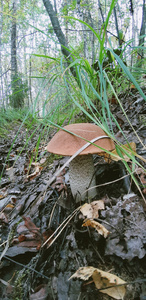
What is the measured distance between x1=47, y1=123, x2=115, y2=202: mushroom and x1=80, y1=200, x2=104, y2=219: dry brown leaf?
0.30 feet

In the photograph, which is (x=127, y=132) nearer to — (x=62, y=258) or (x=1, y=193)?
(x=62, y=258)

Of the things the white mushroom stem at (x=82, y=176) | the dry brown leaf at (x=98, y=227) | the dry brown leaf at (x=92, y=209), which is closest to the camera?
the dry brown leaf at (x=98, y=227)

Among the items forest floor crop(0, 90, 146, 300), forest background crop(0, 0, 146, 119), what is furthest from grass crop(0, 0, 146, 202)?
forest floor crop(0, 90, 146, 300)

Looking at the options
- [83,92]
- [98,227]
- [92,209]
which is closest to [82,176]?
[92,209]

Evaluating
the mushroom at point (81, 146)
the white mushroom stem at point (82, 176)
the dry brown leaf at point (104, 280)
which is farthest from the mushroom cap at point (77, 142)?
the dry brown leaf at point (104, 280)

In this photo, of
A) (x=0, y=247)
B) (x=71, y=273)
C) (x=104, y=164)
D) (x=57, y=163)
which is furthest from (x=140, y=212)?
(x=57, y=163)

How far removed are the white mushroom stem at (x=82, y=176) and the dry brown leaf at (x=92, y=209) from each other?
0.41ft

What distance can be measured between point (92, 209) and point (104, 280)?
0.37 metres

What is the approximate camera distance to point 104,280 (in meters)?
0.77

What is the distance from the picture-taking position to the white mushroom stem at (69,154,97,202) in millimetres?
1241

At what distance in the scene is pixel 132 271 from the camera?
784mm

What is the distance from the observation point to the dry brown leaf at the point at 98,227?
90 centimetres

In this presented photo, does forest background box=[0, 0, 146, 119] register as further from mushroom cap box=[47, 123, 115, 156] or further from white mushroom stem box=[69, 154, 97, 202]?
white mushroom stem box=[69, 154, 97, 202]

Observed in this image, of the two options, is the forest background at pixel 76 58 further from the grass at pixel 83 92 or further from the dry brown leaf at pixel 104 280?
the dry brown leaf at pixel 104 280
